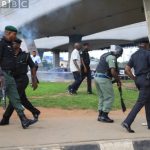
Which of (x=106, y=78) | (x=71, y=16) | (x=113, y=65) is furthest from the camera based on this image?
(x=71, y=16)

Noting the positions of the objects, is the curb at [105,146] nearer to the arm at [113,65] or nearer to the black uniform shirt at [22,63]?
the arm at [113,65]

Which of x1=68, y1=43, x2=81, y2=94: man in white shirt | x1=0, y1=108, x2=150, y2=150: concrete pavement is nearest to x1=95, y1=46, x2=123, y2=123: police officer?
x1=0, y1=108, x2=150, y2=150: concrete pavement

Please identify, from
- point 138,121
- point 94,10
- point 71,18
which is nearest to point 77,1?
point 94,10

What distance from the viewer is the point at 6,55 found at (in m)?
8.51

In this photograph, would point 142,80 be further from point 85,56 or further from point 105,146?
point 85,56

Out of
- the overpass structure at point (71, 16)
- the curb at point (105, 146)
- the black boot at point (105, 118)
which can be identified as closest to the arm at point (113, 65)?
the black boot at point (105, 118)

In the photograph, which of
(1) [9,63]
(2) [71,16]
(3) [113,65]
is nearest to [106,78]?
(3) [113,65]

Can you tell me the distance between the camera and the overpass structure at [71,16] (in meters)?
30.9

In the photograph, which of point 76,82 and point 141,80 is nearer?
point 141,80

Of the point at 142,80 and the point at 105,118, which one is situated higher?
the point at 142,80

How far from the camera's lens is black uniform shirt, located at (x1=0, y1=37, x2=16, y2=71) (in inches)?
334

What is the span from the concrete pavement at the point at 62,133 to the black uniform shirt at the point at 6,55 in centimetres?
119

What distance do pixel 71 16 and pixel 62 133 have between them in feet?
88.5

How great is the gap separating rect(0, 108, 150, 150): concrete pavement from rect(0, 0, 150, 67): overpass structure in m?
19.4
